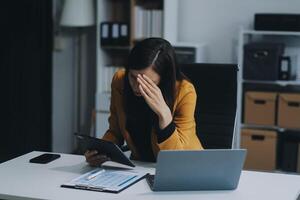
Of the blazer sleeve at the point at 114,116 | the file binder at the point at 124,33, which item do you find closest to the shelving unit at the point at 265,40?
the file binder at the point at 124,33

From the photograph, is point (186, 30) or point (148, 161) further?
point (186, 30)

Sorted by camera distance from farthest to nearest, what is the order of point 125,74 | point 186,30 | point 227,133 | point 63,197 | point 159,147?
point 186,30, point 227,133, point 125,74, point 159,147, point 63,197

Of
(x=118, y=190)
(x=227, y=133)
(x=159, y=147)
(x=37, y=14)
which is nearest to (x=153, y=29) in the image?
(x=37, y=14)

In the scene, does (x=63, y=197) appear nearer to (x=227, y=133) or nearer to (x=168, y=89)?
(x=168, y=89)

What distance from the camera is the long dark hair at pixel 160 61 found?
2178 mm

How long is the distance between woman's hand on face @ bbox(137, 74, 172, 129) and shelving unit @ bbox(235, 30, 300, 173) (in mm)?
2131

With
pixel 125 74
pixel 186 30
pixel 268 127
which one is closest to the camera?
pixel 125 74

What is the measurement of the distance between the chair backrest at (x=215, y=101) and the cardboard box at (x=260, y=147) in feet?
5.76

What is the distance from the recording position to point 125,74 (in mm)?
2324

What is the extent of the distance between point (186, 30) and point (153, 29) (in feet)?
1.30

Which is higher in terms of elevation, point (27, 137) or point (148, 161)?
point (148, 161)

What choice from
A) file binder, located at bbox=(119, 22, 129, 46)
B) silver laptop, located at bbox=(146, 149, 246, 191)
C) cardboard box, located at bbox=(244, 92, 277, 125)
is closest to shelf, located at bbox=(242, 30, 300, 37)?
cardboard box, located at bbox=(244, 92, 277, 125)

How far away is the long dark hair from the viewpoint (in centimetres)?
218

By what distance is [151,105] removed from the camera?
6.89 ft
